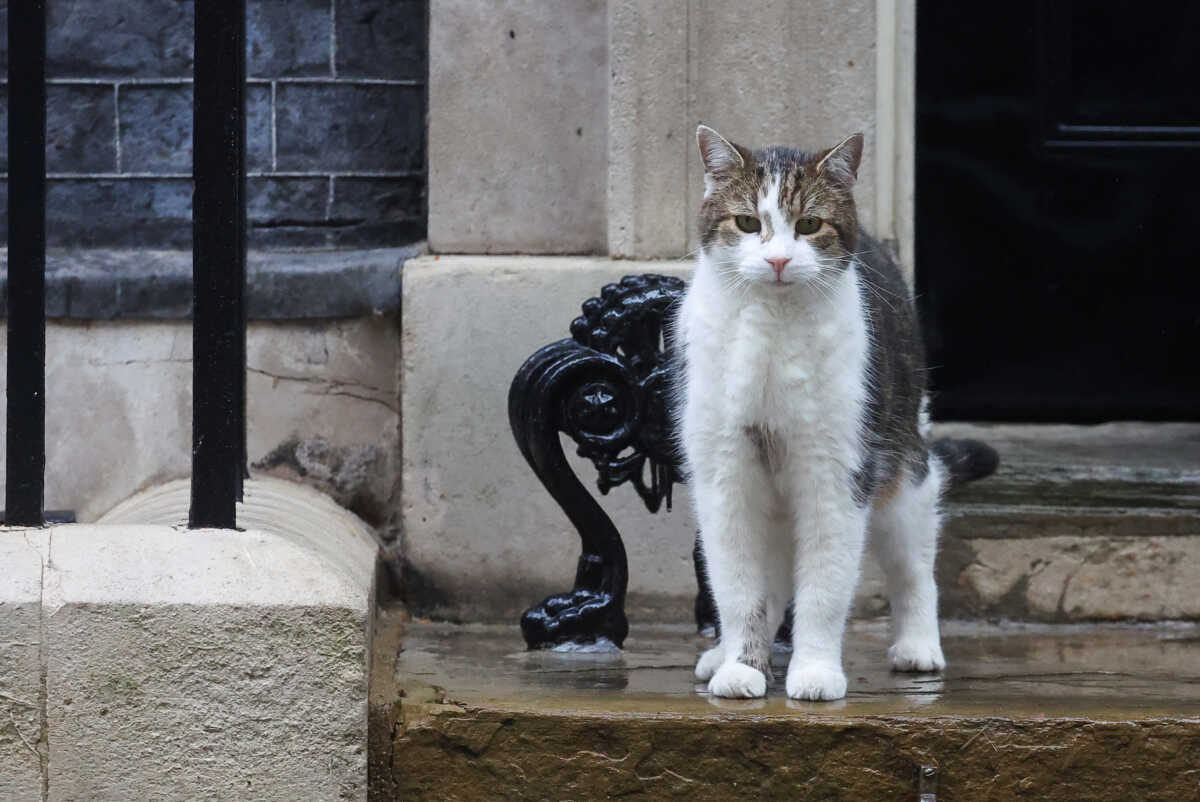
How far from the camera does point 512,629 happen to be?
12.1ft

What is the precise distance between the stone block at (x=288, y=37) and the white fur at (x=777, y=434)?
64.7 inches

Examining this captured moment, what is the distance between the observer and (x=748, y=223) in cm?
272

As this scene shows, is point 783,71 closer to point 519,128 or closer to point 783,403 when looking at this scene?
point 519,128

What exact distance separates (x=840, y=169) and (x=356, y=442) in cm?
164

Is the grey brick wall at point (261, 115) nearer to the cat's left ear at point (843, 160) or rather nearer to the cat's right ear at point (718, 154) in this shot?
the cat's right ear at point (718, 154)

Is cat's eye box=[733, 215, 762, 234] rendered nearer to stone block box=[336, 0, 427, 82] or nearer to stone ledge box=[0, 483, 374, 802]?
stone ledge box=[0, 483, 374, 802]

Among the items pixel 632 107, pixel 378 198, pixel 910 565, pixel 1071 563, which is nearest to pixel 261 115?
pixel 378 198

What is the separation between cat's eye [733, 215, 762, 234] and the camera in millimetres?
2721

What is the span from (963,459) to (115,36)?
2372 millimetres

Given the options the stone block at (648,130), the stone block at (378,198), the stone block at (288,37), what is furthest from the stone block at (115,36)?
the stone block at (648,130)

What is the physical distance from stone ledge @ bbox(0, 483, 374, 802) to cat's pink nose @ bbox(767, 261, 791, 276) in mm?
865

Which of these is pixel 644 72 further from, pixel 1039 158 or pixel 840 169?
pixel 1039 158

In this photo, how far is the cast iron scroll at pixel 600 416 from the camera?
10.2 ft

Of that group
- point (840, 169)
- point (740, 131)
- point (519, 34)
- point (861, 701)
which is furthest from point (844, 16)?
point (861, 701)
